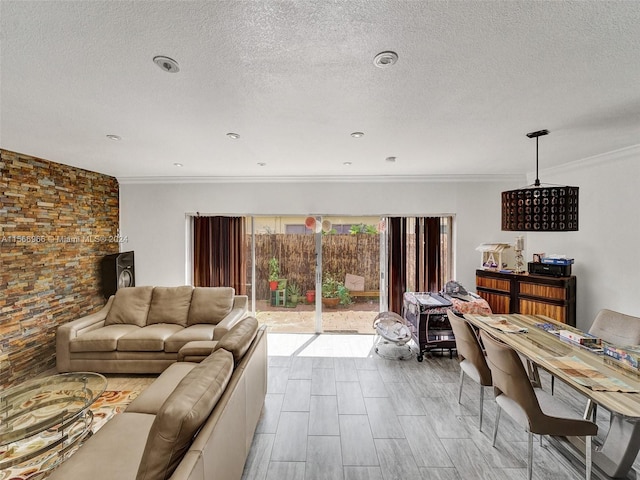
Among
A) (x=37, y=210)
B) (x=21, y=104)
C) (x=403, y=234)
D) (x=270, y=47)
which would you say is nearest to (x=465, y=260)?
(x=403, y=234)

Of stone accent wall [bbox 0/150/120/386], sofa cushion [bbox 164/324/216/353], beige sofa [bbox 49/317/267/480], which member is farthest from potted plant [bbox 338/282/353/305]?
stone accent wall [bbox 0/150/120/386]

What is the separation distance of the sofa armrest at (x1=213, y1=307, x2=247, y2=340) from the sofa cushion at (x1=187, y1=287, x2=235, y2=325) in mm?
134

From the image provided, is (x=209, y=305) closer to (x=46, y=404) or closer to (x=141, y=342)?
(x=141, y=342)

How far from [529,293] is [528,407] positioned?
2404 mm

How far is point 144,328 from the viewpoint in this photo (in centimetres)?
354

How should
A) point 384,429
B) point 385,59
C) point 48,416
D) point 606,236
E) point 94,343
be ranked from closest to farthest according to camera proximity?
point 385,59 → point 48,416 → point 384,429 → point 94,343 → point 606,236

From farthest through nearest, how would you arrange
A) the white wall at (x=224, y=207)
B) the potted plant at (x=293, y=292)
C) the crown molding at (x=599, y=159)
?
the potted plant at (x=293, y=292), the white wall at (x=224, y=207), the crown molding at (x=599, y=159)

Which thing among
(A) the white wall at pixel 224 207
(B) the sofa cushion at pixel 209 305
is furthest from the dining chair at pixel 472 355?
(B) the sofa cushion at pixel 209 305

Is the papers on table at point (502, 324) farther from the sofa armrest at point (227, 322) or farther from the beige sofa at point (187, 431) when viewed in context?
the sofa armrest at point (227, 322)

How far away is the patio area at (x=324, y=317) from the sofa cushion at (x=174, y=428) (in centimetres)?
346

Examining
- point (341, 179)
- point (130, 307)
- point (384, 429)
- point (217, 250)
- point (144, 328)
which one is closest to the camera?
point (384, 429)

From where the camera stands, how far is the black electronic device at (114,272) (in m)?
4.14

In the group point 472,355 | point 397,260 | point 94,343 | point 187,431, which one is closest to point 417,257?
point 397,260

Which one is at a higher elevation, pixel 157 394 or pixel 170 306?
pixel 170 306
